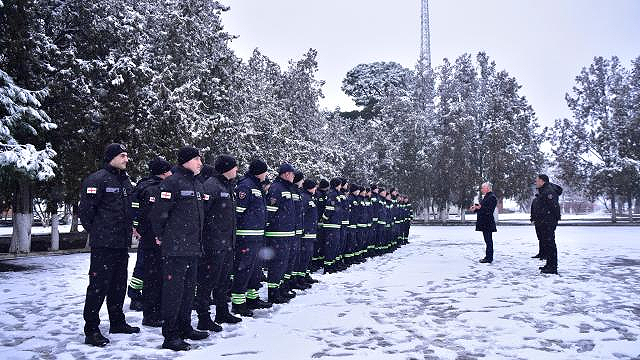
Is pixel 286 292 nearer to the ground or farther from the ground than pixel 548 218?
nearer to the ground

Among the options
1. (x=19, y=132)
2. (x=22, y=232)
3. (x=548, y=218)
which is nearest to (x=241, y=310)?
(x=548, y=218)

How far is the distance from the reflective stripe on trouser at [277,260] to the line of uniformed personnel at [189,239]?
16 millimetres

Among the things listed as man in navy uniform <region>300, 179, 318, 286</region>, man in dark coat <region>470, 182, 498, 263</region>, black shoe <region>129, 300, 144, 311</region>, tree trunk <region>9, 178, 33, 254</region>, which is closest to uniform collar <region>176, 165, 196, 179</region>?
black shoe <region>129, 300, 144, 311</region>

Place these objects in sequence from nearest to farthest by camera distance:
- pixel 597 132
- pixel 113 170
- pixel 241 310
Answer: pixel 113 170 < pixel 241 310 < pixel 597 132

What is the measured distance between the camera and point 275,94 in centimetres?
3806

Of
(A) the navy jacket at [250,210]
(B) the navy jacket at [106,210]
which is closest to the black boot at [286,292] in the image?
(A) the navy jacket at [250,210]

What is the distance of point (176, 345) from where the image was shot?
229 inches

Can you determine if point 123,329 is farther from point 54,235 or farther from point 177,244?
point 54,235

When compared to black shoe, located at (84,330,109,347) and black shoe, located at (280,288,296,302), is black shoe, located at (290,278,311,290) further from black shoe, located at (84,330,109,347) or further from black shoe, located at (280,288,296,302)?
black shoe, located at (84,330,109,347)

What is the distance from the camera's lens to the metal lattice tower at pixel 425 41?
56.2 meters

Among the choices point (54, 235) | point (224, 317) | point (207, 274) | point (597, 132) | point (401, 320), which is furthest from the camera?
point (597, 132)

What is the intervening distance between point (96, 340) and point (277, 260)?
330cm

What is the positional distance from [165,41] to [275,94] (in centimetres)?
1440

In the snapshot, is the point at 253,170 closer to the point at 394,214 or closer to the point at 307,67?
the point at 394,214
